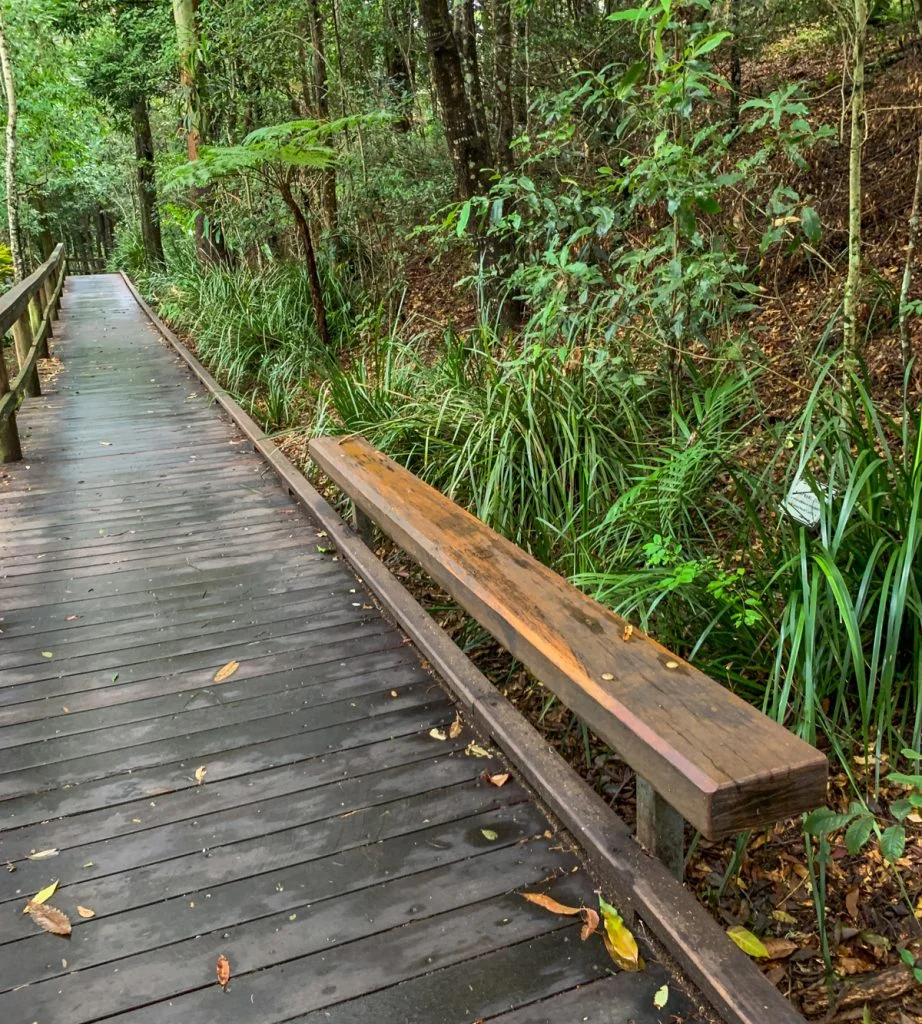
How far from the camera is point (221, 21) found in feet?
32.1

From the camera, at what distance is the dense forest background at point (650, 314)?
254 cm

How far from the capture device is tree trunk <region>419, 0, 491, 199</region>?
18.4 feet

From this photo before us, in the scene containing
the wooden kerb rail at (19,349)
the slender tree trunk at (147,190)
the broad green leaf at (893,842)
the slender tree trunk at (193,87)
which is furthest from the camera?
the slender tree trunk at (147,190)

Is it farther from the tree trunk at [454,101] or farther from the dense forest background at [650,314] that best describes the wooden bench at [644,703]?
the tree trunk at [454,101]

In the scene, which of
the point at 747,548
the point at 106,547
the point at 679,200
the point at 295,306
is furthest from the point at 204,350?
the point at 747,548

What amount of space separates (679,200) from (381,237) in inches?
254

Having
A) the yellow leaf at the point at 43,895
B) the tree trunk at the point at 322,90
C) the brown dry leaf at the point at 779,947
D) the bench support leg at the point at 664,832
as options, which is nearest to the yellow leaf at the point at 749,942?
the brown dry leaf at the point at 779,947

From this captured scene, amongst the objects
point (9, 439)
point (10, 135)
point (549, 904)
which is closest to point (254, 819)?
point (549, 904)

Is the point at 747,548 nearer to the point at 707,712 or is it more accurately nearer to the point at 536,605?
the point at 536,605

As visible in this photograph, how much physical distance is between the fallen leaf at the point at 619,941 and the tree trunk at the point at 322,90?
27.3ft

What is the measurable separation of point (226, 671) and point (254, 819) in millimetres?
954

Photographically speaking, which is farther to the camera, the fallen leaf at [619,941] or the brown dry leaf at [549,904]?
the brown dry leaf at [549,904]

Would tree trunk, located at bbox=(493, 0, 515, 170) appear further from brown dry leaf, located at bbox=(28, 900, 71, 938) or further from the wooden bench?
brown dry leaf, located at bbox=(28, 900, 71, 938)

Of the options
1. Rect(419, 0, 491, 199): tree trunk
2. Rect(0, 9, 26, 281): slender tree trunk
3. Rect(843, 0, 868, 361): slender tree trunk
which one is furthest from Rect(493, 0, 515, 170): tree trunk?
Rect(0, 9, 26, 281): slender tree trunk
